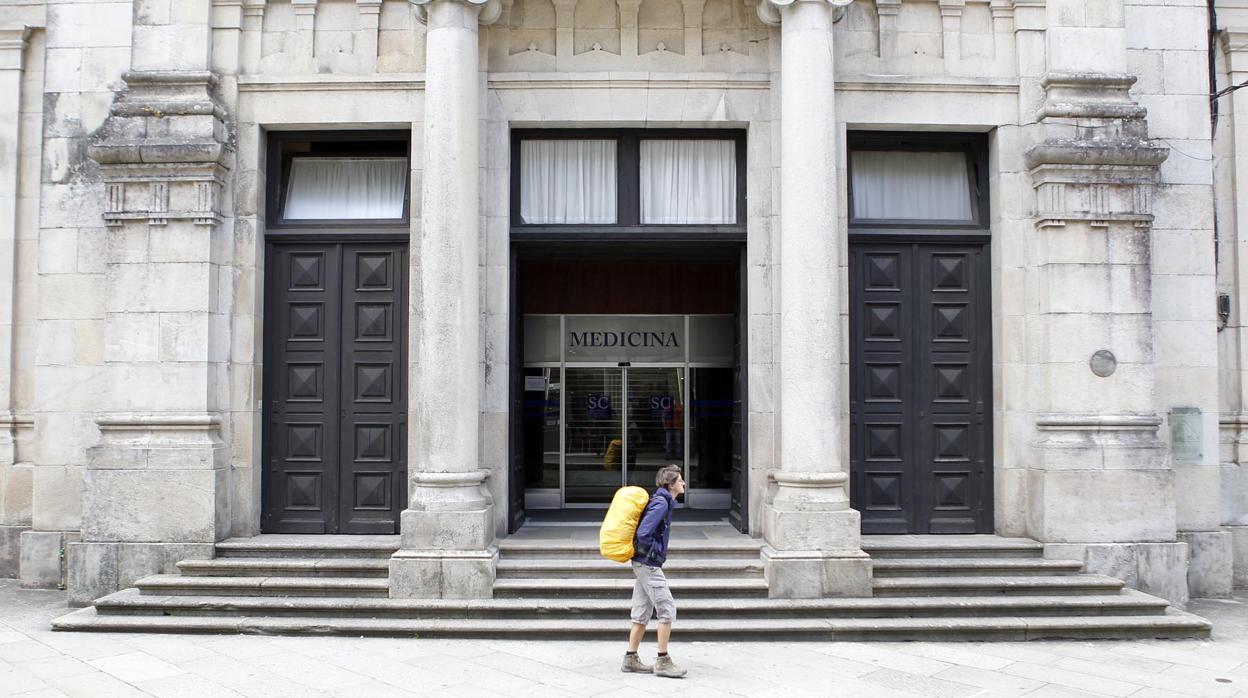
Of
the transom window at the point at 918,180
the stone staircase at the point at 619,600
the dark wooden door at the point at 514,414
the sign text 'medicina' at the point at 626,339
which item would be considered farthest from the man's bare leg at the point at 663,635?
the sign text 'medicina' at the point at 626,339

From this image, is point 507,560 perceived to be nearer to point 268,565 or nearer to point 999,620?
point 268,565

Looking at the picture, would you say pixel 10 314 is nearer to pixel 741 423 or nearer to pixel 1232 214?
pixel 741 423

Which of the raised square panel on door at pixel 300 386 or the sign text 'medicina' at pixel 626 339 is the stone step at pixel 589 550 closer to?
the raised square panel on door at pixel 300 386

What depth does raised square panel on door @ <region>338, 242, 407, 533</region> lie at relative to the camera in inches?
457

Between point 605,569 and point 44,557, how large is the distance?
6.96m

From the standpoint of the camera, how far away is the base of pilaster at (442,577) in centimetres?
989

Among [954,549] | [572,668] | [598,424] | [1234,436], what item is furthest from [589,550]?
[1234,436]

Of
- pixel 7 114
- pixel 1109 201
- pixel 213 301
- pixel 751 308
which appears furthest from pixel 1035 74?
pixel 7 114

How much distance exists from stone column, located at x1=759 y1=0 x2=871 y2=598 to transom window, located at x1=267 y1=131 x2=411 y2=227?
4.89 m

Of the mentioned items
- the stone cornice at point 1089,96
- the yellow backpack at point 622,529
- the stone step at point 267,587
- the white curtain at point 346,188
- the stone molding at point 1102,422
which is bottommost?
the stone step at point 267,587

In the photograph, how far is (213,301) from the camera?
1112 cm

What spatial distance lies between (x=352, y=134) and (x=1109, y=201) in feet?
30.4

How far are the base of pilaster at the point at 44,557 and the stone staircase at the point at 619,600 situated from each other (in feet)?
6.36

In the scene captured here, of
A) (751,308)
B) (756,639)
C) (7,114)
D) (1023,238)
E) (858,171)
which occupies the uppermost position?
(7,114)
